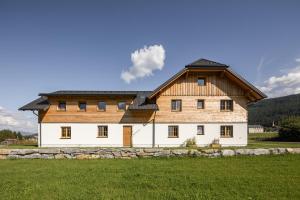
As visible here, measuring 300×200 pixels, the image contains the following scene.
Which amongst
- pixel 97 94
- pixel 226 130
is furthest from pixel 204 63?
pixel 97 94

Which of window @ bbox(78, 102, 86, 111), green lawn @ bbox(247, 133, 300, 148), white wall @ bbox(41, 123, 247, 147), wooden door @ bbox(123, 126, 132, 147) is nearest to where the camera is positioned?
green lawn @ bbox(247, 133, 300, 148)

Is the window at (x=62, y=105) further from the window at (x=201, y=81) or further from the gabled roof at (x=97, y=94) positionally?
the window at (x=201, y=81)

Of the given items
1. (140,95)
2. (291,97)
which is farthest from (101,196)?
(291,97)

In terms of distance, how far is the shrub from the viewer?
40.4 meters

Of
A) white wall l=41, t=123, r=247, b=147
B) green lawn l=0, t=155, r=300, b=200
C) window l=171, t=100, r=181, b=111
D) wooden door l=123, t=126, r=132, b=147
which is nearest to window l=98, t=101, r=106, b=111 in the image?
white wall l=41, t=123, r=247, b=147

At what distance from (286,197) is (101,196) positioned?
602cm

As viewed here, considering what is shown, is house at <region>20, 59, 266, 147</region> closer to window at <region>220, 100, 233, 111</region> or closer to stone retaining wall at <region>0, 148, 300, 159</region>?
window at <region>220, 100, 233, 111</region>

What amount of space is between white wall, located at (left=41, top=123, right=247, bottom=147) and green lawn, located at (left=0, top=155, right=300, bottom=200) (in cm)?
995

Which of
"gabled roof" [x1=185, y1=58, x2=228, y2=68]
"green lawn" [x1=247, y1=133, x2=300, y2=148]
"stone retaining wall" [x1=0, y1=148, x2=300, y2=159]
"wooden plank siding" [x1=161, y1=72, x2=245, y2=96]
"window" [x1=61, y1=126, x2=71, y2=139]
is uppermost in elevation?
"gabled roof" [x1=185, y1=58, x2=228, y2=68]

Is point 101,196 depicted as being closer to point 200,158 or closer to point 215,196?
point 215,196

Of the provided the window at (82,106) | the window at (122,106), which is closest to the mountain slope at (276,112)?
the window at (122,106)

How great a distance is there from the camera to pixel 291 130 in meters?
41.1

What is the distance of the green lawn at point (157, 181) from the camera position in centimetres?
852

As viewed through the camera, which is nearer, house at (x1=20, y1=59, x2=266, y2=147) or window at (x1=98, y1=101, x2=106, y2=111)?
house at (x1=20, y1=59, x2=266, y2=147)
